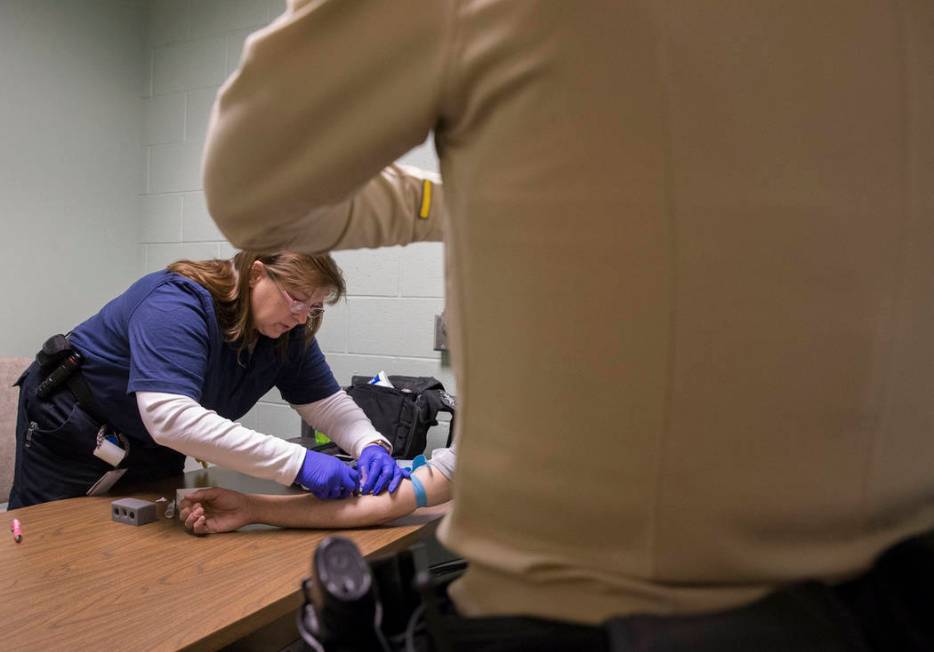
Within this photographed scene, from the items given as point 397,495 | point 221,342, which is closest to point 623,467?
point 397,495

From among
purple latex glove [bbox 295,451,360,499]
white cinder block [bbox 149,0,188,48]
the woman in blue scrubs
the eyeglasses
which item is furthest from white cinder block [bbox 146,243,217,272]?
purple latex glove [bbox 295,451,360,499]

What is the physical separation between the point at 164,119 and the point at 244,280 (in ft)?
6.54

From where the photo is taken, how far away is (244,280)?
1.78m

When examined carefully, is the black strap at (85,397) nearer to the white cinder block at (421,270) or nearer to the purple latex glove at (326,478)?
the purple latex glove at (326,478)

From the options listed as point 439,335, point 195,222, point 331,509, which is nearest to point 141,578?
point 331,509

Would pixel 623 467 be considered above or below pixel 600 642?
above

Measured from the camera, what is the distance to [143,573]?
124cm

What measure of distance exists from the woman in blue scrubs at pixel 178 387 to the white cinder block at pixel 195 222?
4.75ft

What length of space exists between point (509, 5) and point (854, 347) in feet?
1.02

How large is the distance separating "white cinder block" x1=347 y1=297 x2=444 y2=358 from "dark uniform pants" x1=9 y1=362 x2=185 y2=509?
1144mm

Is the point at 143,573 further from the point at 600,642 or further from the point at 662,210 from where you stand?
the point at 662,210

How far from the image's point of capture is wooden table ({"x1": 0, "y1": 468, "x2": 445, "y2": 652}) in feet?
3.33

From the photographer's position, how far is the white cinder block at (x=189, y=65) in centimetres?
319

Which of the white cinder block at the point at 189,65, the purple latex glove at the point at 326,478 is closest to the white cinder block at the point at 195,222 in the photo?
the white cinder block at the point at 189,65
